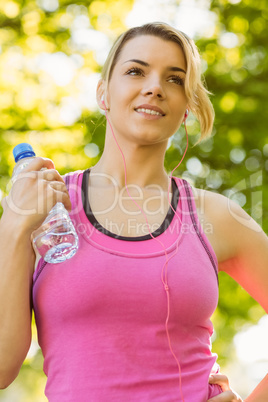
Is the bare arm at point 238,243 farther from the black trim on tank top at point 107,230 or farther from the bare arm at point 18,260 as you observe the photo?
the bare arm at point 18,260

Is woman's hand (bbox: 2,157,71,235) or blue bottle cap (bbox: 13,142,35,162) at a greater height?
blue bottle cap (bbox: 13,142,35,162)

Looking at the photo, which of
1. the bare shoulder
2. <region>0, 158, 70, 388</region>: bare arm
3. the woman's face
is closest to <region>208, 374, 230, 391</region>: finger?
the bare shoulder

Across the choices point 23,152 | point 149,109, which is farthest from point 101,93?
point 23,152

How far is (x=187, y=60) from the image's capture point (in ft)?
7.16

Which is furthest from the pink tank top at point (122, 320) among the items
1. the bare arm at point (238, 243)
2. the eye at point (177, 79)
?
the eye at point (177, 79)

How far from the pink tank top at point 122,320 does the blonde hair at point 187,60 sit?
643 millimetres

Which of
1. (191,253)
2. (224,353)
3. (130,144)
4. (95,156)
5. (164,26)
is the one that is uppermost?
(164,26)

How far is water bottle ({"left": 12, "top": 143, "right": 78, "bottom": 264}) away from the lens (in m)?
1.85

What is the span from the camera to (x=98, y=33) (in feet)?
19.5

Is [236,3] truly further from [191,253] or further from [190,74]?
[191,253]

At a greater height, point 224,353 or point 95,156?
point 95,156

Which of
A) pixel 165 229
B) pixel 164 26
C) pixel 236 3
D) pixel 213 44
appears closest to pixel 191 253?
pixel 165 229

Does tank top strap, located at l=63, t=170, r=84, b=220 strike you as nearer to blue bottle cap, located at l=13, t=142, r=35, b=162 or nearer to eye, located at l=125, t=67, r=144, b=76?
blue bottle cap, located at l=13, t=142, r=35, b=162

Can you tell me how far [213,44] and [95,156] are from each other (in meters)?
1.64
